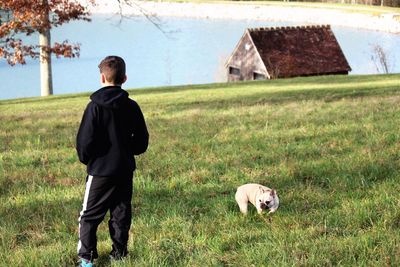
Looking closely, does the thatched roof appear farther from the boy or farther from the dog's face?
the boy

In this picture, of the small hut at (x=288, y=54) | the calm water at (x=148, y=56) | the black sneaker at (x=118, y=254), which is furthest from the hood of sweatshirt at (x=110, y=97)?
the small hut at (x=288, y=54)

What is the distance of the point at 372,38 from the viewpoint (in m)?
64.8

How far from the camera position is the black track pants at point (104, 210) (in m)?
3.87

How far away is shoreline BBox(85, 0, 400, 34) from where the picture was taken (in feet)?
247

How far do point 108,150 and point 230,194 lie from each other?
6.43 ft

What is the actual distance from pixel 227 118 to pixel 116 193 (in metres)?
7.12

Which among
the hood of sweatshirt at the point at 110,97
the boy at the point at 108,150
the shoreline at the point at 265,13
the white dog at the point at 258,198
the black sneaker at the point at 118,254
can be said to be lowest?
the black sneaker at the point at 118,254

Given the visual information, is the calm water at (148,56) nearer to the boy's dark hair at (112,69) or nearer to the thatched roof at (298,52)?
the thatched roof at (298,52)

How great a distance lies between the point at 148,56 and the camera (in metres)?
46.6

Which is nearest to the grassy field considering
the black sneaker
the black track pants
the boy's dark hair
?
the black sneaker

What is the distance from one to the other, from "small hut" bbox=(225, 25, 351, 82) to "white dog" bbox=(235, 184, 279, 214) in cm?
3293

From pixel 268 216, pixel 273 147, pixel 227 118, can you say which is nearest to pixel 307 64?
pixel 227 118

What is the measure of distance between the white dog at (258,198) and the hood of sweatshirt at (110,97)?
1534mm

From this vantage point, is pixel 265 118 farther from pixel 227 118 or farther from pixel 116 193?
pixel 116 193
